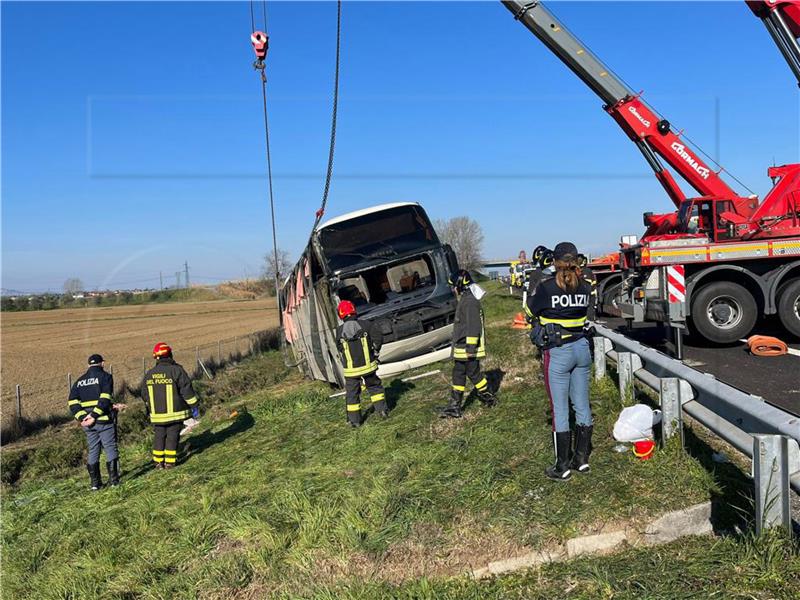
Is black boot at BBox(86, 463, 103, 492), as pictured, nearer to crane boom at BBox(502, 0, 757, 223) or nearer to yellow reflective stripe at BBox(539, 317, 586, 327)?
yellow reflective stripe at BBox(539, 317, 586, 327)

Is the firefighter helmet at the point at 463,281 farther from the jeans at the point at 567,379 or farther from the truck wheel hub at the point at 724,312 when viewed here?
the truck wheel hub at the point at 724,312

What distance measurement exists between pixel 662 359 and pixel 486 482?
1.87 m

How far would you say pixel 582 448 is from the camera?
454 cm

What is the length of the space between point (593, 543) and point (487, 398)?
395 centimetres

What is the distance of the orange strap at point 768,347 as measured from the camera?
9.01m

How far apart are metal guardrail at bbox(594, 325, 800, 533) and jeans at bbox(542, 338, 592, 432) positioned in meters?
0.54

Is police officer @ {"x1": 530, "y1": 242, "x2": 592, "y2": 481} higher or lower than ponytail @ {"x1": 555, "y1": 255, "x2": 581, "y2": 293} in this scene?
lower

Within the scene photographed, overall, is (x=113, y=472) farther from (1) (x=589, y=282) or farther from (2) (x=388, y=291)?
(1) (x=589, y=282)

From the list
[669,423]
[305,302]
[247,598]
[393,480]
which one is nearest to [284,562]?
[247,598]

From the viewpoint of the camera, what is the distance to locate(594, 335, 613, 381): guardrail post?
713cm

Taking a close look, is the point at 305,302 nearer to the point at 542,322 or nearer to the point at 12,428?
the point at 12,428

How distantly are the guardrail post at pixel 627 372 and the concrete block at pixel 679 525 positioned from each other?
7.22 feet

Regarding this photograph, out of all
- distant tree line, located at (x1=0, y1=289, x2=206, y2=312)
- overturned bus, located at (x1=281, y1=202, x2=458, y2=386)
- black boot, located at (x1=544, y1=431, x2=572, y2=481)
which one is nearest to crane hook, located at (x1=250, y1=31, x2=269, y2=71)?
overturned bus, located at (x1=281, y1=202, x2=458, y2=386)

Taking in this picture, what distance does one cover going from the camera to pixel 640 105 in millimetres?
14086
